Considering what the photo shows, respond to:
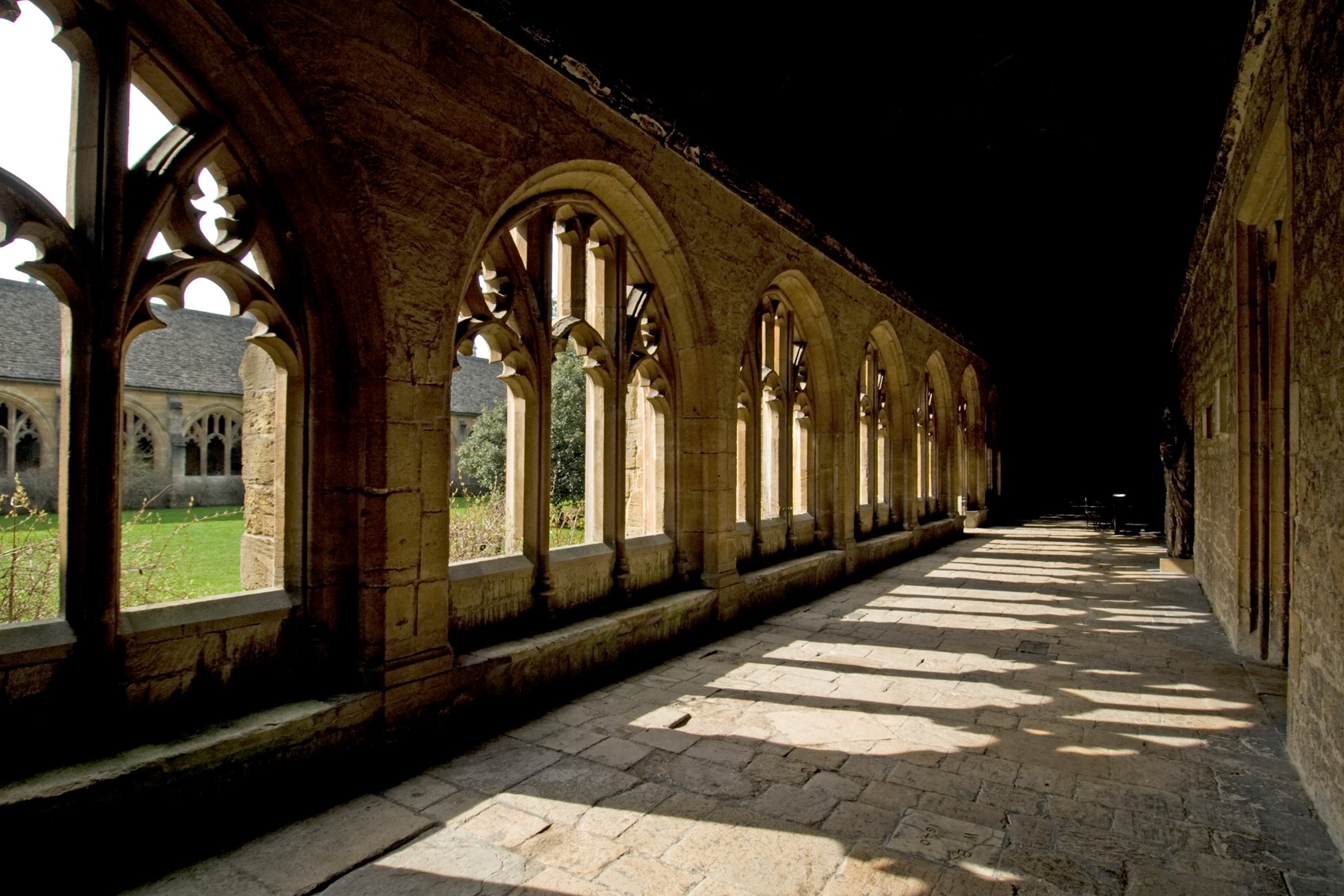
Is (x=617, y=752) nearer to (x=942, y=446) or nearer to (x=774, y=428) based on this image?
(x=774, y=428)

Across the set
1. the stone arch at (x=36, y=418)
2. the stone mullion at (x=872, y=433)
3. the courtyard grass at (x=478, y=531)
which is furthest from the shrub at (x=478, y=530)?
the stone mullion at (x=872, y=433)

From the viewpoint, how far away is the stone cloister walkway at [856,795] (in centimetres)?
183

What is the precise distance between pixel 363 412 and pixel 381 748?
1232 mm

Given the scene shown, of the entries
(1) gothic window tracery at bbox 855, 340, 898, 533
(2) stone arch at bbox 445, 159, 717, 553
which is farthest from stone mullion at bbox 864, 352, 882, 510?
(2) stone arch at bbox 445, 159, 717, 553

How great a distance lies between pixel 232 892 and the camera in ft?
5.75

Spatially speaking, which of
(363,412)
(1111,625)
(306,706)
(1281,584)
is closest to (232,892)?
(306,706)

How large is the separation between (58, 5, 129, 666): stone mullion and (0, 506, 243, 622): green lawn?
0.22 meters

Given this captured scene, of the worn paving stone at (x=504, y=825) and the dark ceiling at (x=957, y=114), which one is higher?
the dark ceiling at (x=957, y=114)

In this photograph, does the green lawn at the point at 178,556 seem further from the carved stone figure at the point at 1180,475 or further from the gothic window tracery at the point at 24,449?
the carved stone figure at the point at 1180,475

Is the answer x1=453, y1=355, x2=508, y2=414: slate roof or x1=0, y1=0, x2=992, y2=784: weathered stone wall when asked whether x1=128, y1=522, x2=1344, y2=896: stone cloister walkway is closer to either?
x1=0, y1=0, x2=992, y2=784: weathered stone wall

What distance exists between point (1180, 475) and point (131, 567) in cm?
918

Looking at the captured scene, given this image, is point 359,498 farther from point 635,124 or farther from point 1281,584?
point 1281,584

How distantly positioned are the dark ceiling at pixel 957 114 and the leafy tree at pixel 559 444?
5.46 m

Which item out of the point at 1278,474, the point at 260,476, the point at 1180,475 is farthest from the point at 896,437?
the point at 260,476
